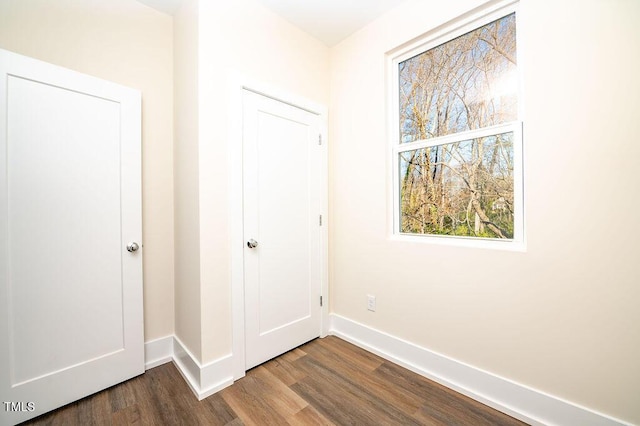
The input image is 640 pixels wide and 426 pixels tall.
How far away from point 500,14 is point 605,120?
35.0 inches

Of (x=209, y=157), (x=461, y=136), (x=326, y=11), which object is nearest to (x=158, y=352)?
(x=209, y=157)

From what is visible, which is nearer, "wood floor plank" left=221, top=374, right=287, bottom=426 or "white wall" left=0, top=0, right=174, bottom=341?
"wood floor plank" left=221, top=374, right=287, bottom=426

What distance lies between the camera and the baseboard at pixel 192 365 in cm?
167

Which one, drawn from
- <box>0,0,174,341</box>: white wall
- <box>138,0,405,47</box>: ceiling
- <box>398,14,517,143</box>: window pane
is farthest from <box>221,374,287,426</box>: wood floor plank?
<box>138,0,405,47</box>: ceiling

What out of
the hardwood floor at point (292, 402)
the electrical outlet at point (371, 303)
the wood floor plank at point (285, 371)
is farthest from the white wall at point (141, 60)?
the electrical outlet at point (371, 303)

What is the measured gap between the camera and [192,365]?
5.79 ft

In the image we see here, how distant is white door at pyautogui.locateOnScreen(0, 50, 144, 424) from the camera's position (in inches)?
56.6

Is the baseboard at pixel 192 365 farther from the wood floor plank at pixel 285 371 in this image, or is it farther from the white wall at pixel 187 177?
the wood floor plank at pixel 285 371

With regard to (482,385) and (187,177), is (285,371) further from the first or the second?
(187,177)

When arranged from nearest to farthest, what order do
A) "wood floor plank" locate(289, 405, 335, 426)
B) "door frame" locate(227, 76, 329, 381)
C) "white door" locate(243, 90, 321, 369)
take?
"wood floor plank" locate(289, 405, 335, 426)
"door frame" locate(227, 76, 329, 381)
"white door" locate(243, 90, 321, 369)

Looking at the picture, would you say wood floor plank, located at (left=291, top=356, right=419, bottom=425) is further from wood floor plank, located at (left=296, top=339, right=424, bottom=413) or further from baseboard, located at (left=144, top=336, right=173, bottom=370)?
baseboard, located at (left=144, top=336, right=173, bottom=370)

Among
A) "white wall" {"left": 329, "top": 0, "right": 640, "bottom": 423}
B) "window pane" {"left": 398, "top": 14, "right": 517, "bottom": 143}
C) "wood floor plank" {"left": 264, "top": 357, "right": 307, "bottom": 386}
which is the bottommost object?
"wood floor plank" {"left": 264, "top": 357, "right": 307, "bottom": 386}

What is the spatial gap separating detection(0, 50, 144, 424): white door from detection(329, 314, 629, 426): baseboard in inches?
71.5

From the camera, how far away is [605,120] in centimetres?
126
